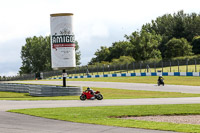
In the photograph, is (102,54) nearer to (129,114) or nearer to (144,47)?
(144,47)

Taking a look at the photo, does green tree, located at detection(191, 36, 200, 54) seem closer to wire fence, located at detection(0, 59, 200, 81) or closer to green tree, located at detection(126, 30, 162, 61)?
green tree, located at detection(126, 30, 162, 61)

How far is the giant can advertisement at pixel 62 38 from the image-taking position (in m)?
35.2

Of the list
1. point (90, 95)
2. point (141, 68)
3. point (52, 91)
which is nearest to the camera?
point (90, 95)

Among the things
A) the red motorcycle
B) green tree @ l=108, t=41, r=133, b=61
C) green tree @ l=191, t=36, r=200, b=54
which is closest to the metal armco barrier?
the red motorcycle

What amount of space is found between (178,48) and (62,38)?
89.7 metres

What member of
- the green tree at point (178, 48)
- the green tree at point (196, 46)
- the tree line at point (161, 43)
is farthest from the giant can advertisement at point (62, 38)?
the green tree at point (196, 46)

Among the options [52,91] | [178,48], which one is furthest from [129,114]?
[178,48]

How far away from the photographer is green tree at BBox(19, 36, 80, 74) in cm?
15738

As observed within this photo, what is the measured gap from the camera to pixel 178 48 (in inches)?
4771

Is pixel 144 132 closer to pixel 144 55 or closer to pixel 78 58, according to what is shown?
pixel 144 55

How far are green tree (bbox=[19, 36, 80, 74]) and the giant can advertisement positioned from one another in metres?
116

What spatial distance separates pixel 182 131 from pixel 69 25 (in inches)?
934

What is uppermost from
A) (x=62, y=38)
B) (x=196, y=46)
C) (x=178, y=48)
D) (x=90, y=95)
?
(x=196, y=46)

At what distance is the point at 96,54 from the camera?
519 feet
